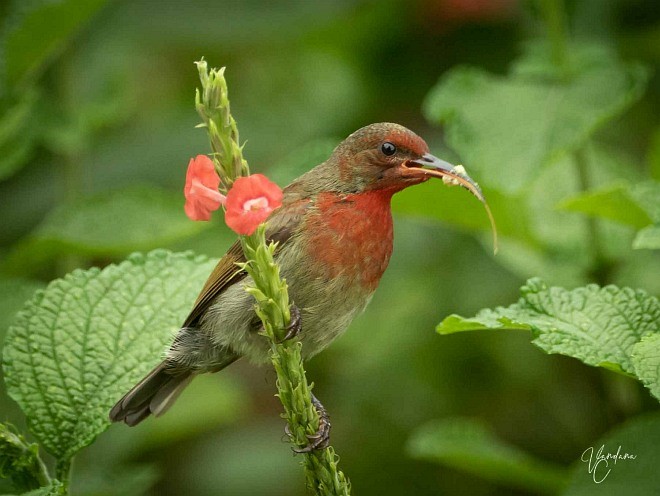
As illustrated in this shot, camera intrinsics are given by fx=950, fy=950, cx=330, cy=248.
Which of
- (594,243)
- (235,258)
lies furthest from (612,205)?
(235,258)

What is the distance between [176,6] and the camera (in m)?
4.79

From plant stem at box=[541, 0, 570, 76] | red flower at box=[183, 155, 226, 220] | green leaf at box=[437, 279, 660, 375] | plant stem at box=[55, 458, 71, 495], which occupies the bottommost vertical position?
green leaf at box=[437, 279, 660, 375]

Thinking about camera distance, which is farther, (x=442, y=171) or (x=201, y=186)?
(x=442, y=171)

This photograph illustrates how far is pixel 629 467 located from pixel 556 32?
1.69 meters

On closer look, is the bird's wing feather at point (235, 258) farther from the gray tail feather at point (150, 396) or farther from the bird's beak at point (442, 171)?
the bird's beak at point (442, 171)

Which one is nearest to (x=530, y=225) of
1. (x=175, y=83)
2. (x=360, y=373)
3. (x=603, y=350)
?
(x=360, y=373)

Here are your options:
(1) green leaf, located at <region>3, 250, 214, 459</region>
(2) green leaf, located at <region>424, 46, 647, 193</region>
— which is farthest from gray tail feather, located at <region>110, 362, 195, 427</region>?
(2) green leaf, located at <region>424, 46, 647, 193</region>

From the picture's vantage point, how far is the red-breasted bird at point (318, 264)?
111 inches

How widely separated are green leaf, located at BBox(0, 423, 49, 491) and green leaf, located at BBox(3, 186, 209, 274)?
3.34 ft

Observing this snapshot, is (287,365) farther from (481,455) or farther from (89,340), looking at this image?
(481,455)

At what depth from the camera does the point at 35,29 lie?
3.33m

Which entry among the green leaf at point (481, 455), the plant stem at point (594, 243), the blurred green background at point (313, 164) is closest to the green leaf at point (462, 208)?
the blurred green background at point (313, 164)

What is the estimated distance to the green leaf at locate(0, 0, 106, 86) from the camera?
10.8ft

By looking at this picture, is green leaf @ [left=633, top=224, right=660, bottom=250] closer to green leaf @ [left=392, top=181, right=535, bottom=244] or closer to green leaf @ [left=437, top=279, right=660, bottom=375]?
green leaf @ [left=437, top=279, right=660, bottom=375]
